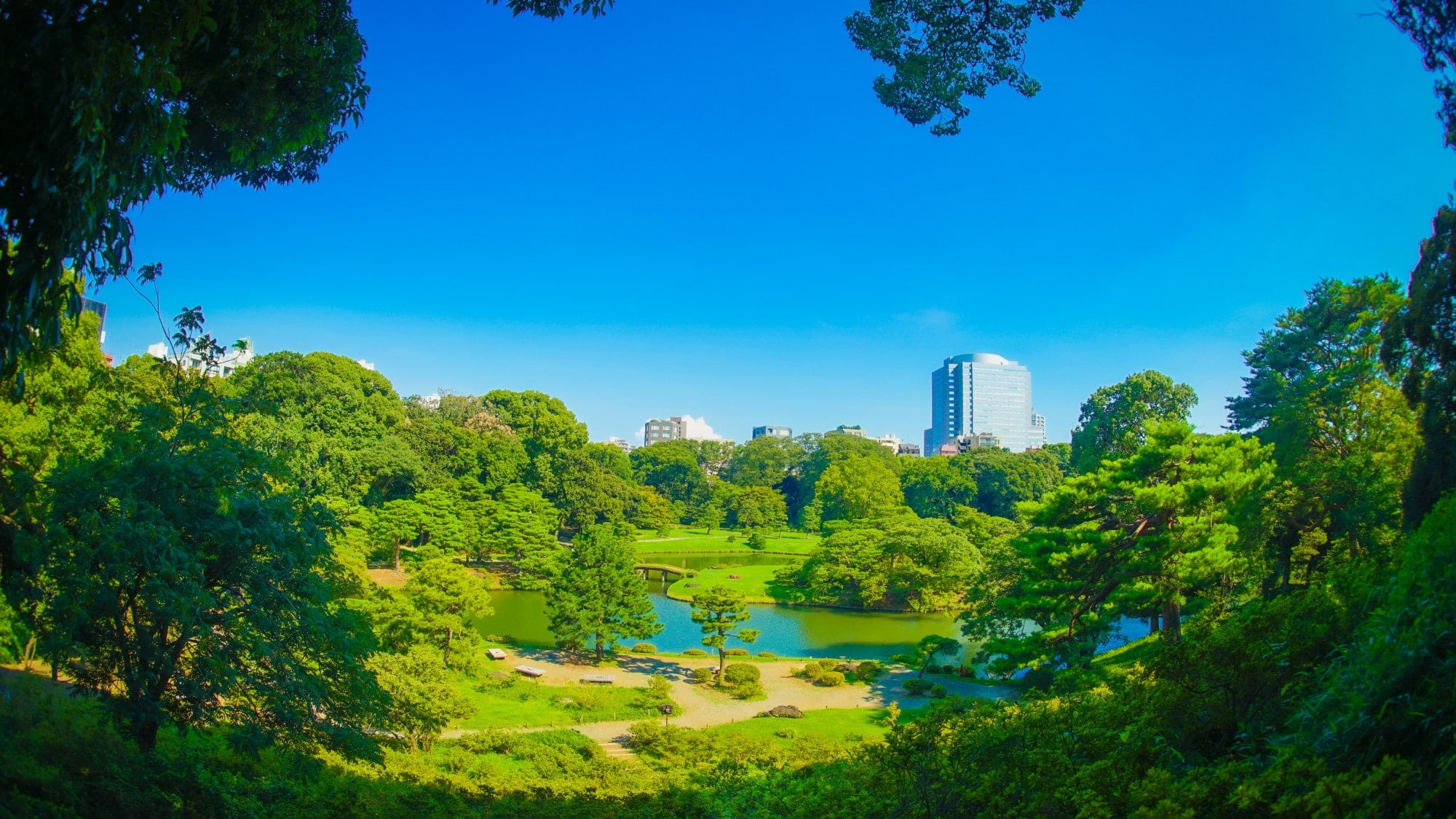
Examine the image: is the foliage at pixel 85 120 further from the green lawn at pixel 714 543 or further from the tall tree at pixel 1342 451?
the green lawn at pixel 714 543

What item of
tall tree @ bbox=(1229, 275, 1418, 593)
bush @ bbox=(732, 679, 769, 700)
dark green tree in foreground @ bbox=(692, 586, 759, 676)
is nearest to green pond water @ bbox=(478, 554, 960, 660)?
dark green tree in foreground @ bbox=(692, 586, 759, 676)

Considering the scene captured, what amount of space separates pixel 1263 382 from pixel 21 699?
73.8 feet

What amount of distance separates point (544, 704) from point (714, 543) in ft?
88.5

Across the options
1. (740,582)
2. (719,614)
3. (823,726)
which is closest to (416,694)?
(823,726)

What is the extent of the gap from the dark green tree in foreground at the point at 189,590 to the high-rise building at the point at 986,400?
4730 inches

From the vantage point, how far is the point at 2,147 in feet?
9.93

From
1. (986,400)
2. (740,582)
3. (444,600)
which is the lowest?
(740,582)

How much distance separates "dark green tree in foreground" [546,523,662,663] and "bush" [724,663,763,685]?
238cm

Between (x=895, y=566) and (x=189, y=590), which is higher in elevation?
(x=189, y=590)

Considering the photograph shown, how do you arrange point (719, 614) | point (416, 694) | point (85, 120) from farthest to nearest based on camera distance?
point (719, 614), point (416, 694), point (85, 120)

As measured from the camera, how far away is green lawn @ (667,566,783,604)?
26.8 metres

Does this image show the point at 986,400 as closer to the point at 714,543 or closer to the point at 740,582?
the point at 714,543

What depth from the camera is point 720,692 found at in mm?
15531

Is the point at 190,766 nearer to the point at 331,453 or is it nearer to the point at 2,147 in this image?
the point at 2,147
